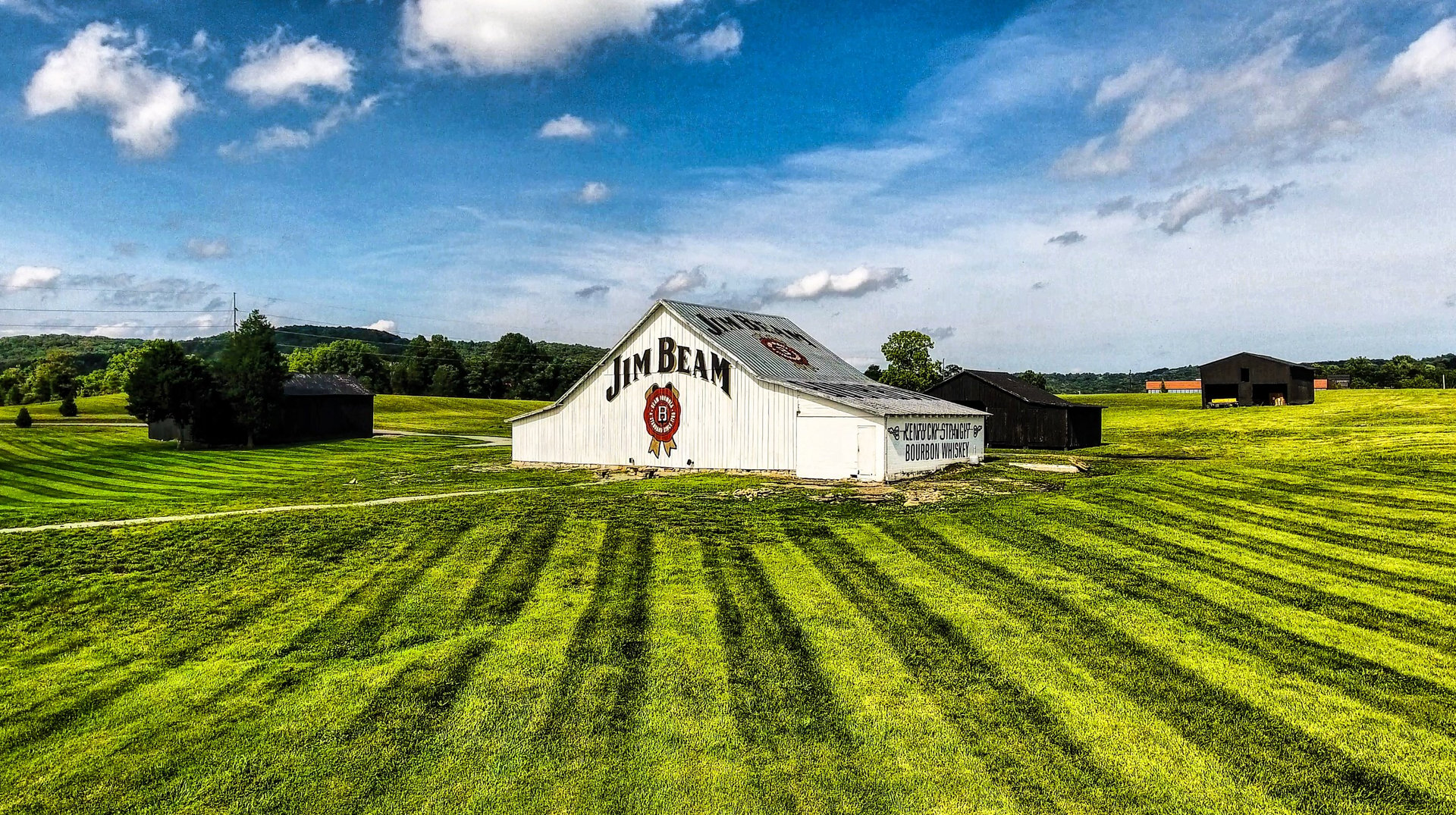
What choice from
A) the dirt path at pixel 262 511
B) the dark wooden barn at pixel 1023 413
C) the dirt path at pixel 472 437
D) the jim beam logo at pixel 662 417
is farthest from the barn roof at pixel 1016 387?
the dirt path at pixel 472 437

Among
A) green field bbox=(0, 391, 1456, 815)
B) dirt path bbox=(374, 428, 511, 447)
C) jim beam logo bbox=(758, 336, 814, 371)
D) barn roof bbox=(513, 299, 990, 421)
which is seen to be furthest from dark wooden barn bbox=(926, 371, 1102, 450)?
dirt path bbox=(374, 428, 511, 447)

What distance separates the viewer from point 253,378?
47.6m

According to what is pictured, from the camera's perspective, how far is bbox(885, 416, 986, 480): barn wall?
28.0 m

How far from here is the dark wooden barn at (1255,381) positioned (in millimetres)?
60750

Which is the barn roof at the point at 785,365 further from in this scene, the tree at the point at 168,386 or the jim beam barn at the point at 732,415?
the tree at the point at 168,386

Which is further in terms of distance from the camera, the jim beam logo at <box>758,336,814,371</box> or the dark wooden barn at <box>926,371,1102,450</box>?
the dark wooden barn at <box>926,371,1102,450</box>

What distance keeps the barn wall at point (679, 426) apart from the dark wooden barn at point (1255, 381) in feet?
166

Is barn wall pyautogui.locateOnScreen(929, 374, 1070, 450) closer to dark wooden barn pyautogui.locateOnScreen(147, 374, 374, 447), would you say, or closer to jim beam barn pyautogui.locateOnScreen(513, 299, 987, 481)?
jim beam barn pyautogui.locateOnScreen(513, 299, 987, 481)

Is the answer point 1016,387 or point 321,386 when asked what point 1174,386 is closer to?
point 1016,387

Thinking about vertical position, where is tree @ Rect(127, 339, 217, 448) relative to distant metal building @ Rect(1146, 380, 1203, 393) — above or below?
below

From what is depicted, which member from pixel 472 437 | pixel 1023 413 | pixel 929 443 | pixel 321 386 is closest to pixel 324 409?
pixel 321 386

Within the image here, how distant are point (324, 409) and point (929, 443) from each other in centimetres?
4365

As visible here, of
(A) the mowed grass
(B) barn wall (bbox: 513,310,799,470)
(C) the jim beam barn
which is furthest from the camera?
(B) barn wall (bbox: 513,310,799,470)

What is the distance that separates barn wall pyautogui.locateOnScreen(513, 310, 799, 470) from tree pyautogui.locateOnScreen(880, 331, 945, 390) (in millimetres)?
32617
